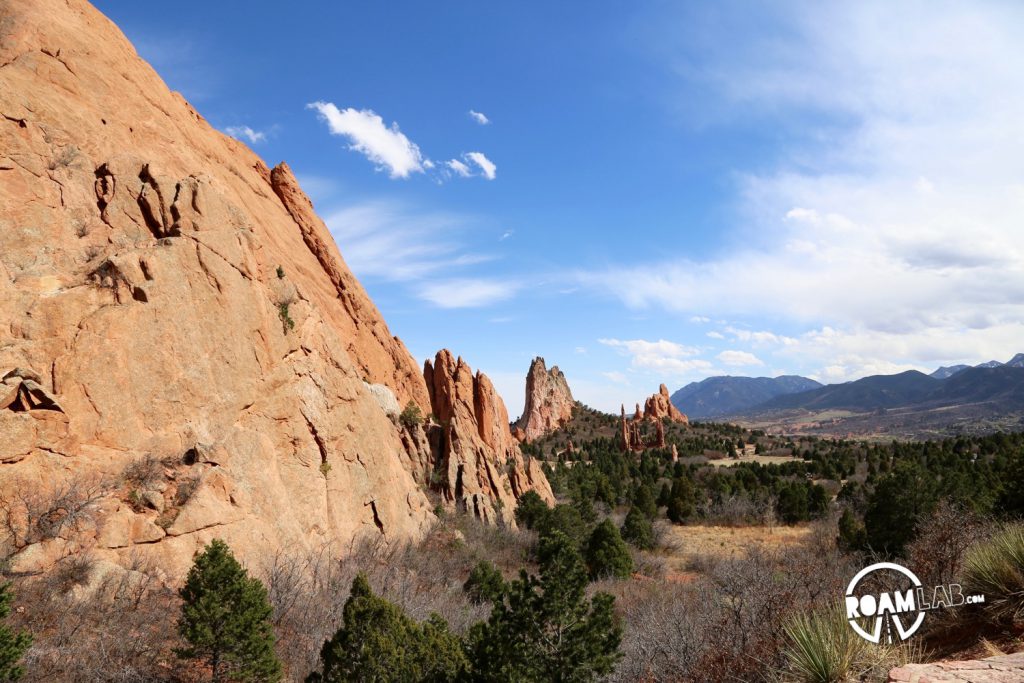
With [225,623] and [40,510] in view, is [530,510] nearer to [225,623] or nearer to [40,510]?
[225,623]

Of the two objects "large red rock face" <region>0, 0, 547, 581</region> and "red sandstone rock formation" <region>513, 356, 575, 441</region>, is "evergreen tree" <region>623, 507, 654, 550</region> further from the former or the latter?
"red sandstone rock formation" <region>513, 356, 575, 441</region>

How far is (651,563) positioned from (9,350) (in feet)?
115

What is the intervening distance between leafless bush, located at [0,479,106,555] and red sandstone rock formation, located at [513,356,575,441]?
109 metres

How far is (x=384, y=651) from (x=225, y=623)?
347 centimetres

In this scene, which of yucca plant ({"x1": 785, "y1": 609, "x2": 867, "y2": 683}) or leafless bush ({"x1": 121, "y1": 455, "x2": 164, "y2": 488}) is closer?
yucca plant ({"x1": 785, "y1": 609, "x2": 867, "y2": 683})

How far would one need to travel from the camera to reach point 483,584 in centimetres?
2370

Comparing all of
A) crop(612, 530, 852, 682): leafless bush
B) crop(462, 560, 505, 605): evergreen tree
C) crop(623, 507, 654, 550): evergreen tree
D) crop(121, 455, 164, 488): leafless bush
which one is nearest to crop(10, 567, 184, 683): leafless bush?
crop(121, 455, 164, 488): leafless bush

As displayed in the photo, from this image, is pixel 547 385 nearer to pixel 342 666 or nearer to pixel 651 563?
pixel 651 563

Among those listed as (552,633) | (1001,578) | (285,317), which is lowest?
(552,633)

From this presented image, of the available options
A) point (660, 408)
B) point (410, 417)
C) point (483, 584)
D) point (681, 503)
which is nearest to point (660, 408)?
point (660, 408)

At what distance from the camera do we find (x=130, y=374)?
54.4 ft

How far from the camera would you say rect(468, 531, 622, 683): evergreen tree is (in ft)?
38.0

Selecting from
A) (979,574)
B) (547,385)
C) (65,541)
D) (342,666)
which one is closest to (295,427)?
(65,541)

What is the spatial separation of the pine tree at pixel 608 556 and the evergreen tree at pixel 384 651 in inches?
813
